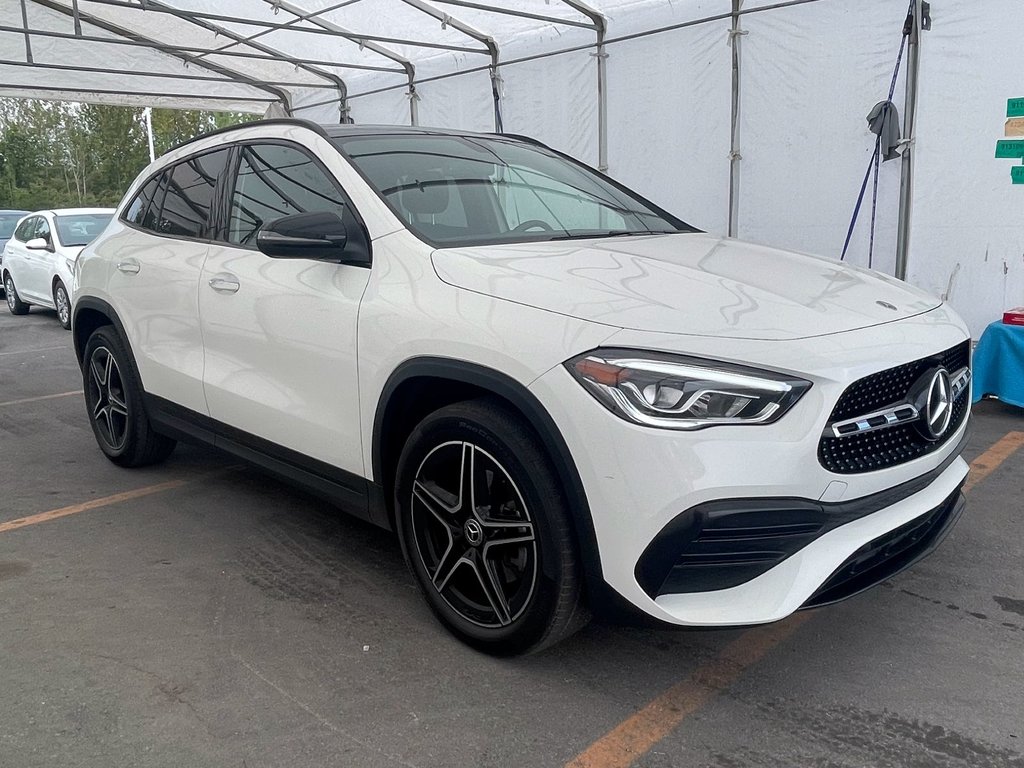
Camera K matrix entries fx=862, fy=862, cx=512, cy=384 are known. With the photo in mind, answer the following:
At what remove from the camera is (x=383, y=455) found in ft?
9.41

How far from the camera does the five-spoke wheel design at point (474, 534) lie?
2.49 meters

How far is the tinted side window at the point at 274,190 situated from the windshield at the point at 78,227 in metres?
8.15

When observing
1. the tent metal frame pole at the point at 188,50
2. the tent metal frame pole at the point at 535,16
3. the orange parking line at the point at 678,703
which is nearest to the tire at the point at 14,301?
the tent metal frame pole at the point at 188,50

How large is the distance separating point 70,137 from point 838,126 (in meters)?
36.3

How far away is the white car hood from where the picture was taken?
2.26 m

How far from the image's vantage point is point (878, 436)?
A: 233 cm

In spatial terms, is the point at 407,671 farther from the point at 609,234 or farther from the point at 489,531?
the point at 609,234

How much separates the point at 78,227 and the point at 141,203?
7456mm

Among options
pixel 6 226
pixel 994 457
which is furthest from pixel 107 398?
pixel 6 226

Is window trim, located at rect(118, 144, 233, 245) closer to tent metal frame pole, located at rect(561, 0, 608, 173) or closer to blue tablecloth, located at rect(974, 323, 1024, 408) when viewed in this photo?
blue tablecloth, located at rect(974, 323, 1024, 408)

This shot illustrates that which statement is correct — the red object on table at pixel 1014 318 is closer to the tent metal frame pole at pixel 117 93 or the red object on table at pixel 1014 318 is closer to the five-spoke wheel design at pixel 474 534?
the five-spoke wheel design at pixel 474 534

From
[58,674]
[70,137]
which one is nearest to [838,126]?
[58,674]

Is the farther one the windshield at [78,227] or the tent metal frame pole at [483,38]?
the windshield at [78,227]

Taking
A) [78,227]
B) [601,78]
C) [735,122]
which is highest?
[601,78]
